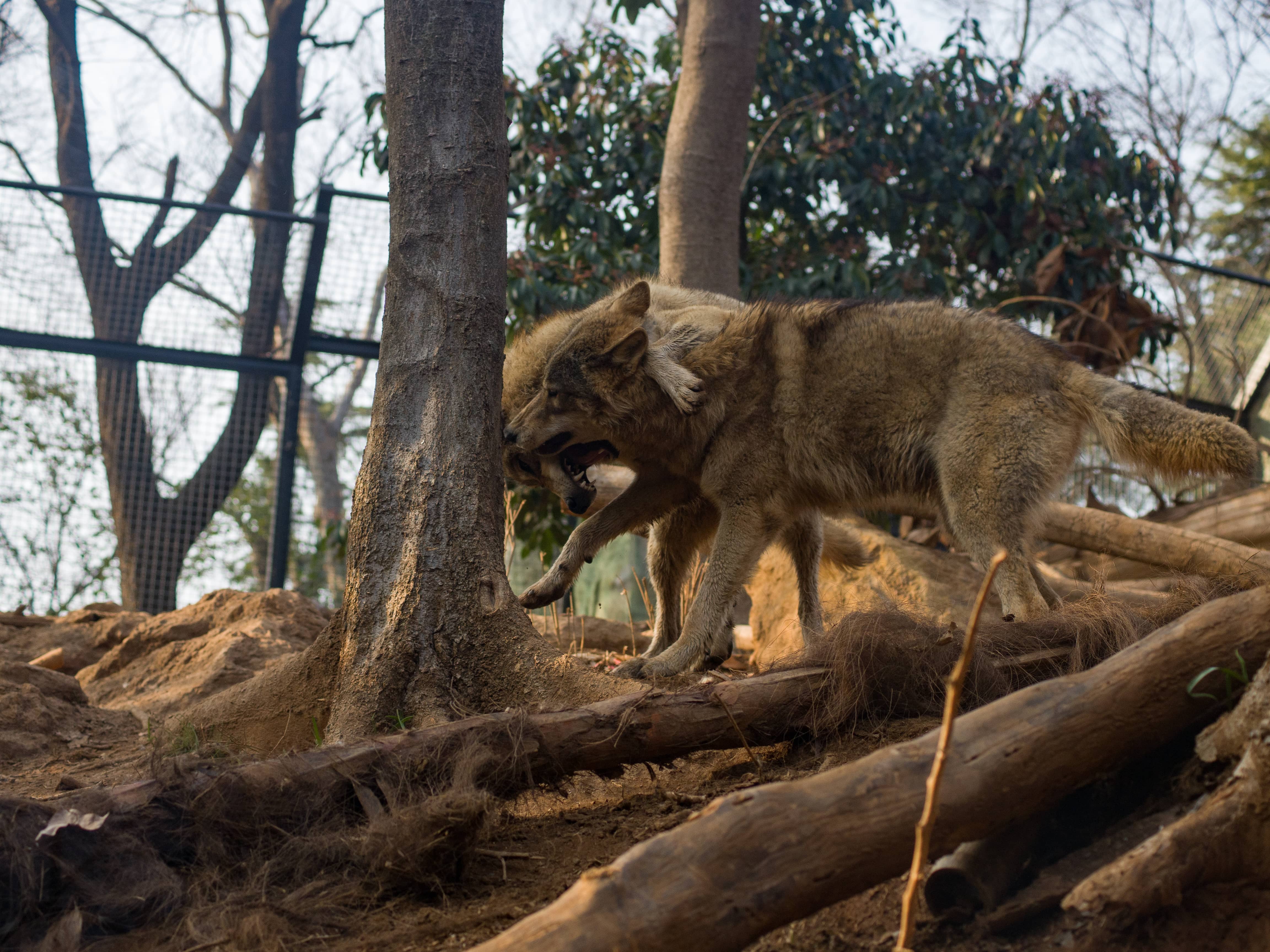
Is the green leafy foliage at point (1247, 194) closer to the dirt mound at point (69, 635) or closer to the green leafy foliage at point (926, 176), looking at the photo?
the green leafy foliage at point (926, 176)

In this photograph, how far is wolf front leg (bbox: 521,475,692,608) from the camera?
16.4 feet

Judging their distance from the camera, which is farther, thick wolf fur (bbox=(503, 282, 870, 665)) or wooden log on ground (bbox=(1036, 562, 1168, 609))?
wooden log on ground (bbox=(1036, 562, 1168, 609))

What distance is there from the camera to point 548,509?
31.6 feet

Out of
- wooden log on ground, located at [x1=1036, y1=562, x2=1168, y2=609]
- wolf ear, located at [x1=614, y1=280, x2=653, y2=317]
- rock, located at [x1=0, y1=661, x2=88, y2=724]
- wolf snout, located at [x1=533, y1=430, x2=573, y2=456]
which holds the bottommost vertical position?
rock, located at [x1=0, y1=661, x2=88, y2=724]

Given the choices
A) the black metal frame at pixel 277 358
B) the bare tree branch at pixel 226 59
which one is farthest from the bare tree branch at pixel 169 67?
the black metal frame at pixel 277 358

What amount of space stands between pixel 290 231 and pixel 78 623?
3.44m

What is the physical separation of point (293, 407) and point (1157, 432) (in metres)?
6.01

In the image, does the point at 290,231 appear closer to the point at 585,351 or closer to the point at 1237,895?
the point at 585,351

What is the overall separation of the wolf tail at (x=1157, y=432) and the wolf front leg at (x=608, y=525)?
205cm

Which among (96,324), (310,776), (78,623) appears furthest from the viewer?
(96,324)

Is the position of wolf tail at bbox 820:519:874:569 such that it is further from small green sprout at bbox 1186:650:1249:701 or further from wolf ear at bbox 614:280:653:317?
small green sprout at bbox 1186:650:1249:701

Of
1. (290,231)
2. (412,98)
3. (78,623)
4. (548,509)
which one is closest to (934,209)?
(548,509)

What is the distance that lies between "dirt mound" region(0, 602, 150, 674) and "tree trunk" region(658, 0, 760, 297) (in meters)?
4.52

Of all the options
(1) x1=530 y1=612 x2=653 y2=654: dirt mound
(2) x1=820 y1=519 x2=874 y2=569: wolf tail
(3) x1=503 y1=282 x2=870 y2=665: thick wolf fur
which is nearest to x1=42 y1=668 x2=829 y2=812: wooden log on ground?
(3) x1=503 y1=282 x2=870 y2=665: thick wolf fur
